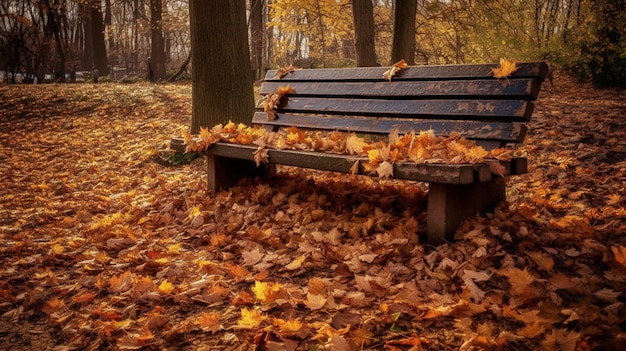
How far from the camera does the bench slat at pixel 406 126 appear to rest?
2.71 m

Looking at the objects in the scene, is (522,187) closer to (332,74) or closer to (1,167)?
(332,74)

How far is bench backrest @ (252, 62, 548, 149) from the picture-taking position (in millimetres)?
2744

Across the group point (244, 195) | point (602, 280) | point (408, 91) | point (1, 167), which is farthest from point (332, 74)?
point (1, 167)

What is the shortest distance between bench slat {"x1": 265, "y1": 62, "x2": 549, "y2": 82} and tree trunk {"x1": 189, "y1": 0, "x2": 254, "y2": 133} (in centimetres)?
86

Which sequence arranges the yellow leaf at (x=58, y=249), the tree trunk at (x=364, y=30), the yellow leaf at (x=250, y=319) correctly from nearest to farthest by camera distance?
the yellow leaf at (x=250, y=319) → the yellow leaf at (x=58, y=249) → the tree trunk at (x=364, y=30)

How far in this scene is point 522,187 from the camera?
402cm

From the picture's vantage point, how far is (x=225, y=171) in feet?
13.0

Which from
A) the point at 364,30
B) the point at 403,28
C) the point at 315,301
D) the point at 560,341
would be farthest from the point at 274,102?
the point at 364,30

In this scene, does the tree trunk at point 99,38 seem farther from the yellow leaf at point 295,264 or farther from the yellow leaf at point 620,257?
the yellow leaf at point 620,257

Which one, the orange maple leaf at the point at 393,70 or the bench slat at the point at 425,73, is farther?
the orange maple leaf at the point at 393,70

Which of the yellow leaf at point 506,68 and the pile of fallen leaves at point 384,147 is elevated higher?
the yellow leaf at point 506,68

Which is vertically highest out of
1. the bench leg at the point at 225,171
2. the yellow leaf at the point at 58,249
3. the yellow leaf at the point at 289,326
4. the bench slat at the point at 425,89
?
the bench slat at the point at 425,89

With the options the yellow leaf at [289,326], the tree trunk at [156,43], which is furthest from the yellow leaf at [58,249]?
the tree trunk at [156,43]

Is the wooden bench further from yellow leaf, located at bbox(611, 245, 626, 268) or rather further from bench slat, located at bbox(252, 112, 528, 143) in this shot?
yellow leaf, located at bbox(611, 245, 626, 268)
